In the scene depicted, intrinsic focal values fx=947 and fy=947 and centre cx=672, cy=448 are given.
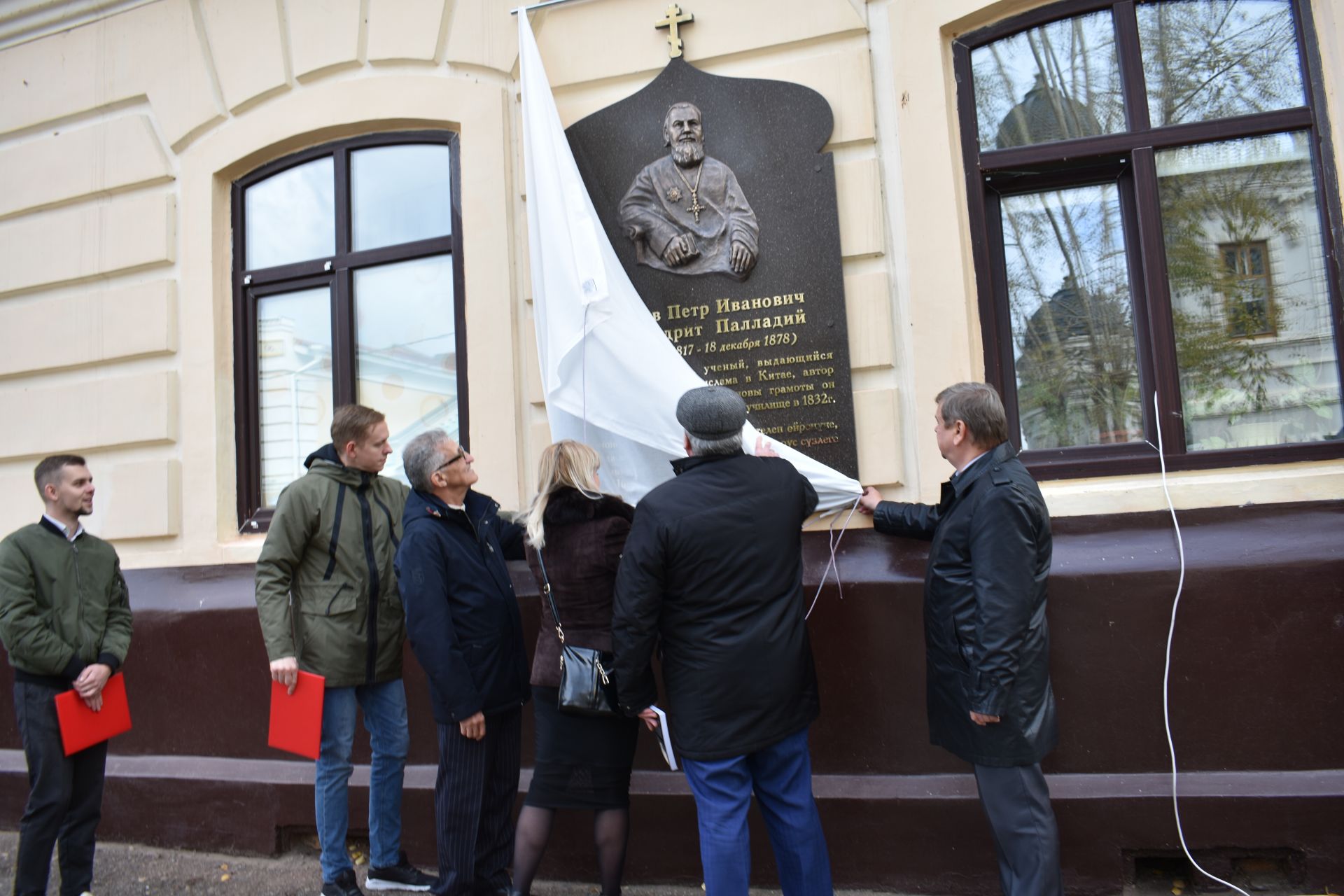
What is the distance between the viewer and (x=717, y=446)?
2871 millimetres

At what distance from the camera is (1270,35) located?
374 centimetres

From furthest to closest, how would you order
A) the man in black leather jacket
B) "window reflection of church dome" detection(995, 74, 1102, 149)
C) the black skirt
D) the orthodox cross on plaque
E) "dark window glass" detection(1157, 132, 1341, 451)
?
the orthodox cross on plaque → "window reflection of church dome" detection(995, 74, 1102, 149) → "dark window glass" detection(1157, 132, 1341, 451) → the black skirt → the man in black leather jacket

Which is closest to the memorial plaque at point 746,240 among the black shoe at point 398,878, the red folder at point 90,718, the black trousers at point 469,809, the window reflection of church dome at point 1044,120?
the window reflection of church dome at point 1044,120

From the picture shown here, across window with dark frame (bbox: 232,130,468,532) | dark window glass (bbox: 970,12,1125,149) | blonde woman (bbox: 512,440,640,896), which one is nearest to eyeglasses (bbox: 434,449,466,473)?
blonde woman (bbox: 512,440,640,896)

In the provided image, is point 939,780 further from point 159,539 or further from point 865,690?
point 159,539

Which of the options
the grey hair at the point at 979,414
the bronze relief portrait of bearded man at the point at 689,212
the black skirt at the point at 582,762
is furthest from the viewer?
the bronze relief portrait of bearded man at the point at 689,212

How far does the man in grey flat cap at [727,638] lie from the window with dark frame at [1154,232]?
1535 millimetres

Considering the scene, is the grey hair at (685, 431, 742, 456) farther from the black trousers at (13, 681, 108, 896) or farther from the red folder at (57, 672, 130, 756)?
the black trousers at (13, 681, 108, 896)

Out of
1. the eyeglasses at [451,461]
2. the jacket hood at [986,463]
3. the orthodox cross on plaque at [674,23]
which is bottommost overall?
the jacket hood at [986,463]

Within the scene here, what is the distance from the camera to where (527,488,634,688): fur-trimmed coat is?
310 centimetres

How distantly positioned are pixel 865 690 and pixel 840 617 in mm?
297

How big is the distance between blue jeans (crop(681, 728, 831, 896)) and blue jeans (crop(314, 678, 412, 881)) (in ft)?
4.68

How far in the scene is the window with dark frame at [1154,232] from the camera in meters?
3.68

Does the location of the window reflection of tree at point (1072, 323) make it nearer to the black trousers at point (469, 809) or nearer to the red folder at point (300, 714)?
the black trousers at point (469, 809)
